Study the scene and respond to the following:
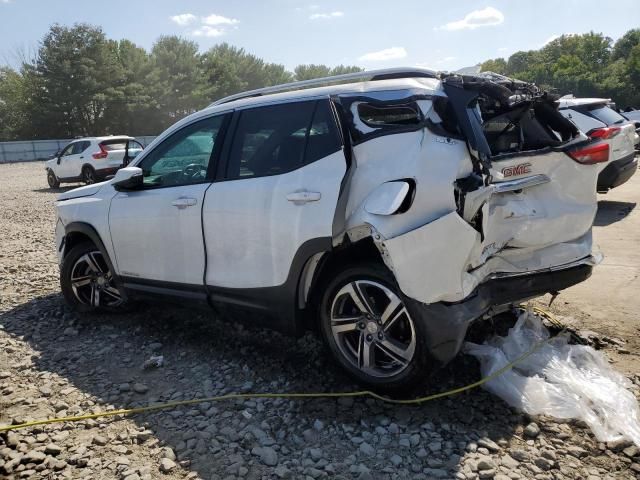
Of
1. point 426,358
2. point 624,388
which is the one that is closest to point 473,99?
point 426,358

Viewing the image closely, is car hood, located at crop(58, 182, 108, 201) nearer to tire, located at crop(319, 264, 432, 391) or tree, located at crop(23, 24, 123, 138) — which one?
tire, located at crop(319, 264, 432, 391)

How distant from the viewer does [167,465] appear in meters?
2.69

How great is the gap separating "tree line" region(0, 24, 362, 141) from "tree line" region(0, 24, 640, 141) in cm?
9

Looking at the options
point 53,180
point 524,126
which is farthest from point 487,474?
point 53,180

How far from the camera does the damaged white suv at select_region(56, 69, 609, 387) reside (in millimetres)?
2826

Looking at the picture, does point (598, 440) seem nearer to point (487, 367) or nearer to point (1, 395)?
point (487, 367)

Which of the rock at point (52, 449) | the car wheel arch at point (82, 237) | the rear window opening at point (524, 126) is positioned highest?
the rear window opening at point (524, 126)

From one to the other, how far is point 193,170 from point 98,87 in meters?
49.9

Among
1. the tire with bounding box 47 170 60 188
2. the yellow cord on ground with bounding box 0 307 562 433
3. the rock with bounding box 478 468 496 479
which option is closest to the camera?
the rock with bounding box 478 468 496 479

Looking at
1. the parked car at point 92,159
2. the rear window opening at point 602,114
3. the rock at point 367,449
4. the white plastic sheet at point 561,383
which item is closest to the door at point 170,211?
the rock at point 367,449

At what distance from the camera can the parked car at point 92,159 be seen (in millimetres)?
16297

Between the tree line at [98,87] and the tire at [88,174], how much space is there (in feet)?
94.5

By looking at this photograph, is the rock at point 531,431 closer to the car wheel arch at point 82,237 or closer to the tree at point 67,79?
the car wheel arch at point 82,237

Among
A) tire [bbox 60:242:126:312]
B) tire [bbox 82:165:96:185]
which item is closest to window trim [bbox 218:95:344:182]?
tire [bbox 60:242:126:312]
